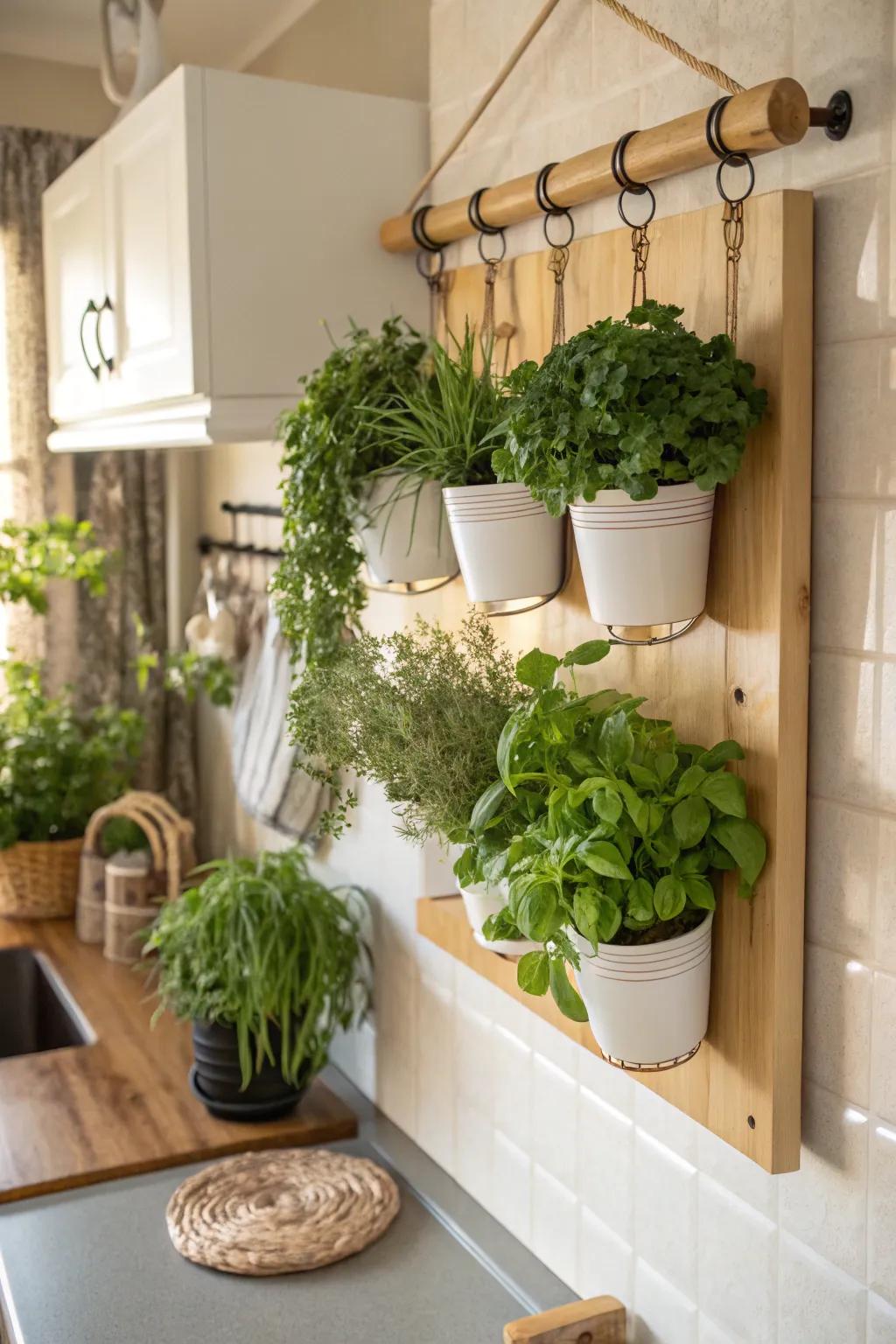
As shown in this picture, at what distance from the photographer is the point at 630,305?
1.17 m

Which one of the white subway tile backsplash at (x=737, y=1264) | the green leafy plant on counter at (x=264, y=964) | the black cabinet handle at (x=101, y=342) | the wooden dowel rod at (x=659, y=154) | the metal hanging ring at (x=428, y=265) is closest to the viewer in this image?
the wooden dowel rod at (x=659, y=154)

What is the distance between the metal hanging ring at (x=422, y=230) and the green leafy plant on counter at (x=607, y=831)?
0.65 metres

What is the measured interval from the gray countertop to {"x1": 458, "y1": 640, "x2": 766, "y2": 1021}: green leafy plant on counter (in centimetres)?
53

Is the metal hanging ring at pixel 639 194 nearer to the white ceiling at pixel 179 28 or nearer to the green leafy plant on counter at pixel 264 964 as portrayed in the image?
the green leafy plant on counter at pixel 264 964

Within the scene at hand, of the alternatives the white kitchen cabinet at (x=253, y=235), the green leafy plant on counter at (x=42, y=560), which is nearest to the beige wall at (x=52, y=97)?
the green leafy plant on counter at (x=42, y=560)

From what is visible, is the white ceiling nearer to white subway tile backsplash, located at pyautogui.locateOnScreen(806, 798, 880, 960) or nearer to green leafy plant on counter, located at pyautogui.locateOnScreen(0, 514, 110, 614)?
green leafy plant on counter, located at pyautogui.locateOnScreen(0, 514, 110, 614)

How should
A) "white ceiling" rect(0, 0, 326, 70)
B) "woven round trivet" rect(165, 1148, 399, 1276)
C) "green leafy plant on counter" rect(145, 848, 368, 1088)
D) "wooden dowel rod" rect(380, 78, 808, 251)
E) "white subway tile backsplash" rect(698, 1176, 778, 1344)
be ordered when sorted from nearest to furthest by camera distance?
"wooden dowel rod" rect(380, 78, 808, 251)
"white subway tile backsplash" rect(698, 1176, 778, 1344)
"woven round trivet" rect(165, 1148, 399, 1276)
"green leafy plant on counter" rect(145, 848, 368, 1088)
"white ceiling" rect(0, 0, 326, 70)

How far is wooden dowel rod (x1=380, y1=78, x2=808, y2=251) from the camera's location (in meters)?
0.95

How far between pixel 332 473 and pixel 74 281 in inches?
36.8

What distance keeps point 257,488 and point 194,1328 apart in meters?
1.51

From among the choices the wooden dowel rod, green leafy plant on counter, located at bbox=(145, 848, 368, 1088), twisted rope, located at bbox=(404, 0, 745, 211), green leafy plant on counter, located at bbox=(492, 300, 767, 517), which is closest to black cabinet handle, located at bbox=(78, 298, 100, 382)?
twisted rope, located at bbox=(404, 0, 745, 211)

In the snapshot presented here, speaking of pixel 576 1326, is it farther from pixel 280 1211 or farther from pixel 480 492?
pixel 480 492

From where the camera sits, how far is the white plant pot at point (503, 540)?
121 cm

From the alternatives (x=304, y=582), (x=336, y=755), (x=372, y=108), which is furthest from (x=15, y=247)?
(x=336, y=755)
